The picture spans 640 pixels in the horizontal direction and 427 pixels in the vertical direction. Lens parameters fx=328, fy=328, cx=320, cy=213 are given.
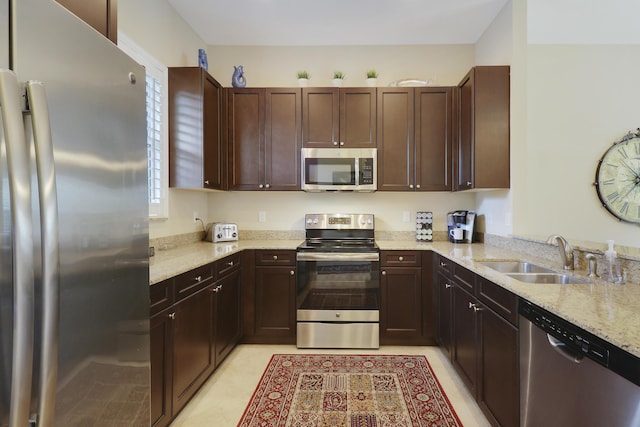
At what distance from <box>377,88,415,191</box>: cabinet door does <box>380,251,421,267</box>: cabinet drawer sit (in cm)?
68

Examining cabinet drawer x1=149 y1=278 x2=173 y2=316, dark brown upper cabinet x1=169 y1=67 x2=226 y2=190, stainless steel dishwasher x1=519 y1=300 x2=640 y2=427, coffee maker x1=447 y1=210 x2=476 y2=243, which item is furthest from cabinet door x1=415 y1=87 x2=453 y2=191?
cabinet drawer x1=149 y1=278 x2=173 y2=316

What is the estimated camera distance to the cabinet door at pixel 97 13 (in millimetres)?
1012

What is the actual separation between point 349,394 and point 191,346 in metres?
1.12

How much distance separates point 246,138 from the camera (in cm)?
335

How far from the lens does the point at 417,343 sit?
9.96 feet

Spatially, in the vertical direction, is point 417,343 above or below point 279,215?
below

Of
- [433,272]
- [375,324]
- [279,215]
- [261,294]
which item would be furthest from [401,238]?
[261,294]

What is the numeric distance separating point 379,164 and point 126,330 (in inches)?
107

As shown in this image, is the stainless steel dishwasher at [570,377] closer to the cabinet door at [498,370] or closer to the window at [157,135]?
the cabinet door at [498,370]

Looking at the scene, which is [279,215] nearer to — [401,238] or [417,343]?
[401,238]

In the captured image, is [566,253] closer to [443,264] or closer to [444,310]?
[443,264]

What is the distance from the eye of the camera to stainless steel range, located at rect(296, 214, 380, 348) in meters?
2.98

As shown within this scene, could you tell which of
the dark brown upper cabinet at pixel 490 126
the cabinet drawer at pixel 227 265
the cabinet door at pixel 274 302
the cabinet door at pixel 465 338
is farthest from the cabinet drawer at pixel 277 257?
the dark brown upper cabinet at pixel 490 126

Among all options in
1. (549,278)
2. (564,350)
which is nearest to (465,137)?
(549,278)
